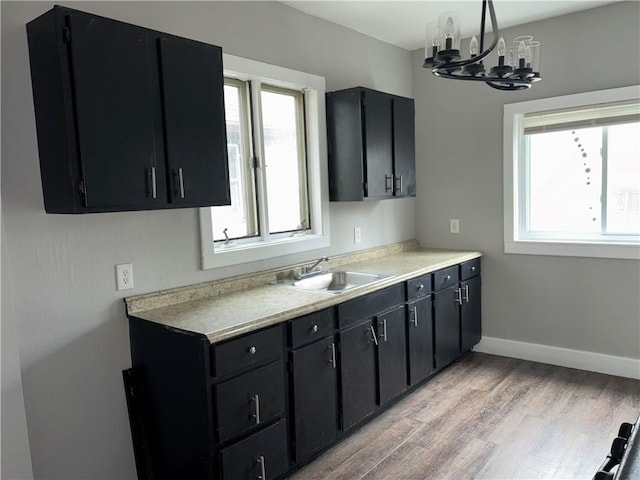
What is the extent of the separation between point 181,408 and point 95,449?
1.69ft

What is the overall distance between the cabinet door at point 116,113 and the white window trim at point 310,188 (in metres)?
0.61

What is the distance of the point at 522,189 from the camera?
391cm

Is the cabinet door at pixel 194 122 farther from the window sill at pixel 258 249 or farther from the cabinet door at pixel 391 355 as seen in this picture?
the cabinet door at pixel 391 355

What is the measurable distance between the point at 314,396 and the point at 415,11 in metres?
2.61

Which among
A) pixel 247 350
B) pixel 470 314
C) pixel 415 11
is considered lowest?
pixel 470 314

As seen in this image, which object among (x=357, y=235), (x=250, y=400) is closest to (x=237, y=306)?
(x=250, y=400)

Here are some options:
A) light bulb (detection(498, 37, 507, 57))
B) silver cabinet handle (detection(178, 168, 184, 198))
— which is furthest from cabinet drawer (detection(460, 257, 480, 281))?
silver cabinet handle (detection(178, 168, 184, 198))

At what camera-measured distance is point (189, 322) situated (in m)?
2.09

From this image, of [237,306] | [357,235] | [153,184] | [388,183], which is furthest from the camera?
[357,235]

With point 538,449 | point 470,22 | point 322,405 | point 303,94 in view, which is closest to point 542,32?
point 470,22

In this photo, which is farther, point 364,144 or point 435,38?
point 364,144

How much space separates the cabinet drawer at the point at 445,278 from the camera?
3.43m

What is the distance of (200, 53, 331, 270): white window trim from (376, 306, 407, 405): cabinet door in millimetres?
736

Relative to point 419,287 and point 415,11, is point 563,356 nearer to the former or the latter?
point 419,287
